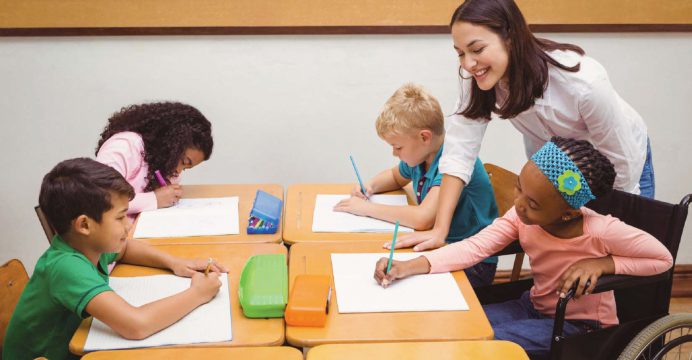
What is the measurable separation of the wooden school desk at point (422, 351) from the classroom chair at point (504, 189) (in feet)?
3.48

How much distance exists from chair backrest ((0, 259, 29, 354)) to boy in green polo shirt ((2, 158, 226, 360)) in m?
0.11

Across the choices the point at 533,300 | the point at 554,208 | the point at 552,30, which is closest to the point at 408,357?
the point at 554,208

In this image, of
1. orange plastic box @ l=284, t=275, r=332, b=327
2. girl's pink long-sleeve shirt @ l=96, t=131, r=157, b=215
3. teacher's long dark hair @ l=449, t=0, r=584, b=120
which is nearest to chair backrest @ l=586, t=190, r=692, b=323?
teacher's long dark hair @ l=449, t=0, r=584, b=120

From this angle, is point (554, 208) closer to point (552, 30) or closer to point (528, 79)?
point (528, 79)

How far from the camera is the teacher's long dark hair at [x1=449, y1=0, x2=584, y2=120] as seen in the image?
1647 mm

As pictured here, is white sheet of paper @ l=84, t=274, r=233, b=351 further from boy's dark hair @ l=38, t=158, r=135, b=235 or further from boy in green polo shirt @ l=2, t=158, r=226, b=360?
boy's dark hair @ l=38, t=158, r=135, b=235

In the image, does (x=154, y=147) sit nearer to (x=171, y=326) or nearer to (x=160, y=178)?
(x=160, y=178)

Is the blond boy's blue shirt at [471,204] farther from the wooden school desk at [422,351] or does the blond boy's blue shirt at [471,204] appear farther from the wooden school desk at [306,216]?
the wooden school desk at [422,351]

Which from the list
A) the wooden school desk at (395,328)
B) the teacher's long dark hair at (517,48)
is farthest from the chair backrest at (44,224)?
the teacher's long dark hair at (517,48)

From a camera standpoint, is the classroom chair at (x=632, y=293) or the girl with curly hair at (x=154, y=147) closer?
the classroom chair at (x=632, y=293)

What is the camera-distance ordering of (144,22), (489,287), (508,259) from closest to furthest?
(489,287) → (144,22) → (508,259)

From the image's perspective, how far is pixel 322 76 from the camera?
3004 mm

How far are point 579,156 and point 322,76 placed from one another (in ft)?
5.39

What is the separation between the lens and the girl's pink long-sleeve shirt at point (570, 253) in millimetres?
1555
